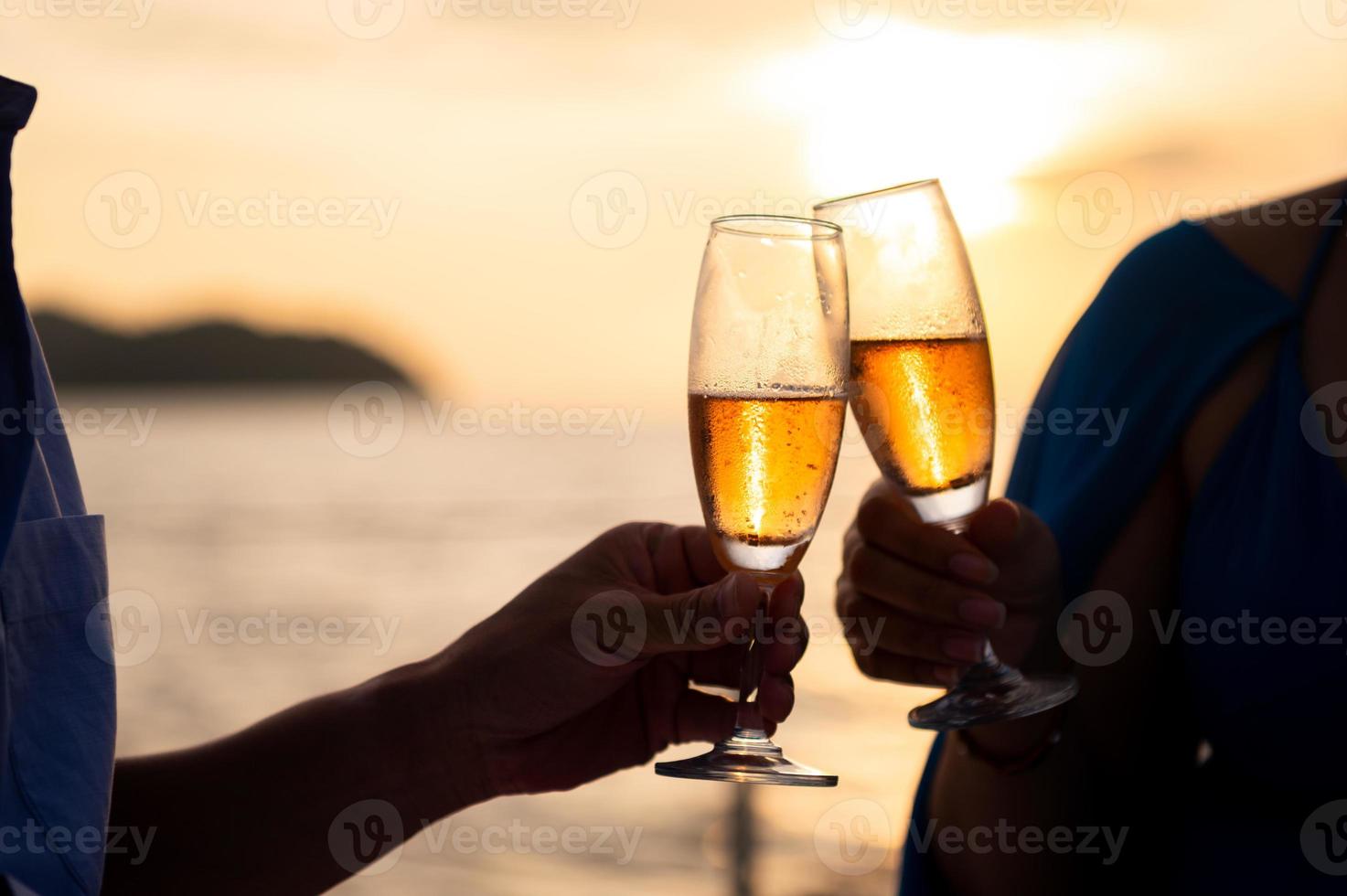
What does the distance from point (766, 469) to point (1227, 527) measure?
3.07ft

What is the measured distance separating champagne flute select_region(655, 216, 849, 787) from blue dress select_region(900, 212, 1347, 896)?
0.69 m

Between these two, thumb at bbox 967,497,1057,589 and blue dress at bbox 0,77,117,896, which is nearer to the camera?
blue dress at bbox 0,77,117,896

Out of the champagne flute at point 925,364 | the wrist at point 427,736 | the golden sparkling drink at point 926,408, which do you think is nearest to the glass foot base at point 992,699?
the champagne flute at point 925,364

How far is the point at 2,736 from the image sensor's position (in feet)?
3.59

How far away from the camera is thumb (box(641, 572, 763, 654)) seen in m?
1.40

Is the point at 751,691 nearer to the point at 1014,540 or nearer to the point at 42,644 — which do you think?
the point at 1014,540

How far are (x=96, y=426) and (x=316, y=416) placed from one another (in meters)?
14.0

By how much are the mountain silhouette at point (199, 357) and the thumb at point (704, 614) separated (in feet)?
109

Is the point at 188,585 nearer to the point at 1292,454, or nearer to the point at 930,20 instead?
the point at 930,20

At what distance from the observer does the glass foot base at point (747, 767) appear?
4.68 ft

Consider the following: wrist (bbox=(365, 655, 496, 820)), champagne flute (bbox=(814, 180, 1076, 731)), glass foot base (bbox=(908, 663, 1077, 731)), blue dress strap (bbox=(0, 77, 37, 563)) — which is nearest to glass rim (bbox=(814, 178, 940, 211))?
champagne flute (bbox=(814, 180, 1076, 731))

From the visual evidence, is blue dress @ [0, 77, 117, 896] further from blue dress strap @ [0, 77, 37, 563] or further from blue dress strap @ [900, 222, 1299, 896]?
blue dress strap @ [900, 222, 1299, 896]

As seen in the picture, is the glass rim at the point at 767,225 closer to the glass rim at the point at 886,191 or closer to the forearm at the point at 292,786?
the glass rim at the point at 886,191

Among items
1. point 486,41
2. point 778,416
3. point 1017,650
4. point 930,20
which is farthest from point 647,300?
point 486,41
